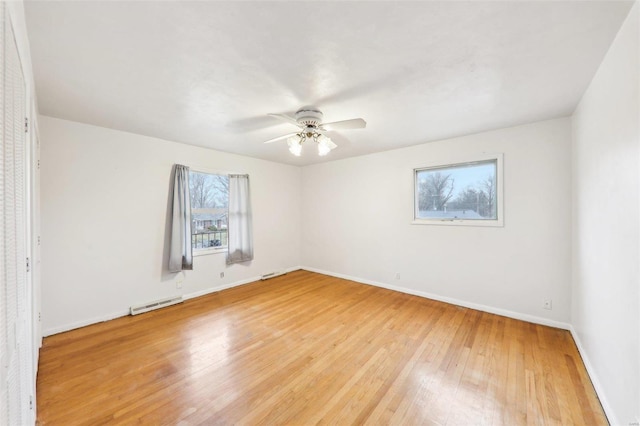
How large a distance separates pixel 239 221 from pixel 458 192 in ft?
11.8

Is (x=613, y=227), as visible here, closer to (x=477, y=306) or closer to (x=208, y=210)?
(x=477, y=306)

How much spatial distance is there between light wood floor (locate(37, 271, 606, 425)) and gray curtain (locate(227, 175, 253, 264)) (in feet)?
4.23

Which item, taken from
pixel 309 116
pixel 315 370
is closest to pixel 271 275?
pixel 315 370

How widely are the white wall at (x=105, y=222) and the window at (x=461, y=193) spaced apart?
3.44 metres

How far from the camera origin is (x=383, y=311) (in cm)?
345

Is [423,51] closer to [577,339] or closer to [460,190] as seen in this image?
[460,190]

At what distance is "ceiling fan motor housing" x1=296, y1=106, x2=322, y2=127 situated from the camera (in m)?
2.51

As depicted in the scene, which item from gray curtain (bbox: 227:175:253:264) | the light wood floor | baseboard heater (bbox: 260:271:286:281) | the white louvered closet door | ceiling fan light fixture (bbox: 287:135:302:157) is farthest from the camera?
baseboard heater (bbox: 260:271:286:281)

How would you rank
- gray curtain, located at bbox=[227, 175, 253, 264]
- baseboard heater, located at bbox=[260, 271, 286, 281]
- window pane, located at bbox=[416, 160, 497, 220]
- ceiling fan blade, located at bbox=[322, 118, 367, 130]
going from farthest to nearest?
baseboard heater, located at bbox=[260, 271, 286, 281] < gray curtain, located at bbox=[227, 175, 253, 264] < window pane, located at bbox=[416, 160, 497, 220] < ceiling fan blade, located at bbox=[322, 118, 367, 130]

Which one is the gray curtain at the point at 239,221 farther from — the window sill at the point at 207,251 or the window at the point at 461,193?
the window at the point at 461,193

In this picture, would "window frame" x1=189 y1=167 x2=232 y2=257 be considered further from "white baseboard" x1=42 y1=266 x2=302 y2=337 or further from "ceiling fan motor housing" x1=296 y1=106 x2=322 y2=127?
"ceiling fan motor housing" x1=296 y1=106 x2=322 y2=127

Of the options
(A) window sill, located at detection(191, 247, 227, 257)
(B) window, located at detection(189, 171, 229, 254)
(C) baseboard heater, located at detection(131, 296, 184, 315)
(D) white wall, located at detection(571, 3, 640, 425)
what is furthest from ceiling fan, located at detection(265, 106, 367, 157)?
(C) baseboard heater, located at detection(131, 296, 184, 315)

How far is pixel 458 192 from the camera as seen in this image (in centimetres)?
372

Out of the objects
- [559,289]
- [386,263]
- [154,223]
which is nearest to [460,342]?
[559,289]
